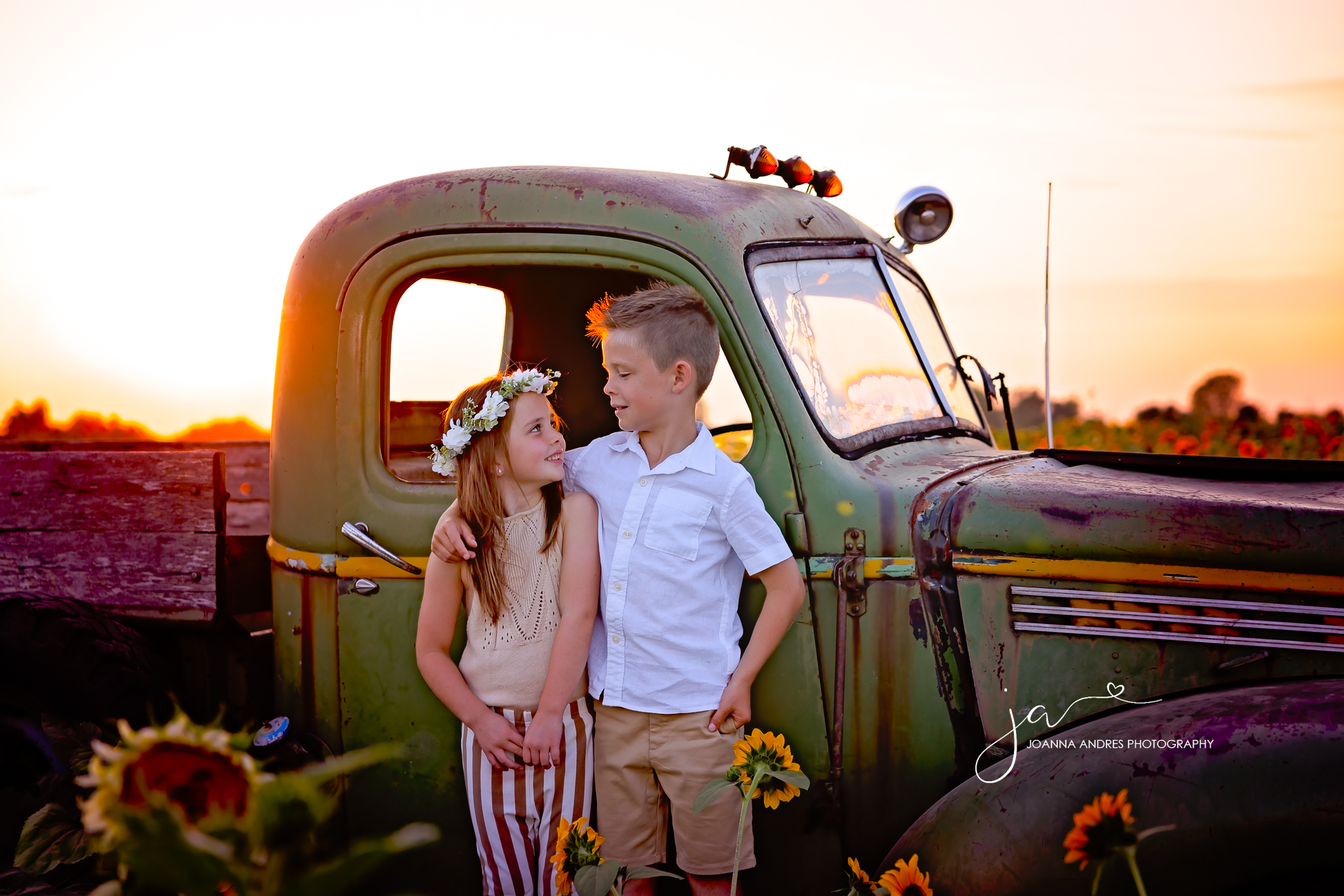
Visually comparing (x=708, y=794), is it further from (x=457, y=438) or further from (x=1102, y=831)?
(x=457, y=438)

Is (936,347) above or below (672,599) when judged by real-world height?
above

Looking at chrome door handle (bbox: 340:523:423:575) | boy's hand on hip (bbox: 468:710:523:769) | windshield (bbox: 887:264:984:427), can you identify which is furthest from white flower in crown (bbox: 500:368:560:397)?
windshield (bbox: 887:264:984:427)

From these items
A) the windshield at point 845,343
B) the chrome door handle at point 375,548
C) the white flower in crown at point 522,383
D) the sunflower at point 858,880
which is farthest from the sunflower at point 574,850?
the windshield at point 845,343

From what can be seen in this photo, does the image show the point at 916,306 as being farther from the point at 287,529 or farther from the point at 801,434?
the point at 287,529

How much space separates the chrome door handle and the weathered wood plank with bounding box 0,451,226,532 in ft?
1.93

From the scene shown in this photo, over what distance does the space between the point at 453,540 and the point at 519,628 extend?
0.27 metres

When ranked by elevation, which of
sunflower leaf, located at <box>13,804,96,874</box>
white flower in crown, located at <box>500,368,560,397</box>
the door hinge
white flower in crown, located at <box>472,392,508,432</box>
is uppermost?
white flower in crown, located at <box>500,368,560,397</box>

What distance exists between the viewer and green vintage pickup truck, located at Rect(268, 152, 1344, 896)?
67.7 inches

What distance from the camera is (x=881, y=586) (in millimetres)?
2080

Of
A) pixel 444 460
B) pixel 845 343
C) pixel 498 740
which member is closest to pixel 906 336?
pixel 845 343

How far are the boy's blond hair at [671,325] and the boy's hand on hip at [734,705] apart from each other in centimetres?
68

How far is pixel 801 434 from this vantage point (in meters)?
2.15

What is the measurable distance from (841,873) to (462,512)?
48.4 inches
